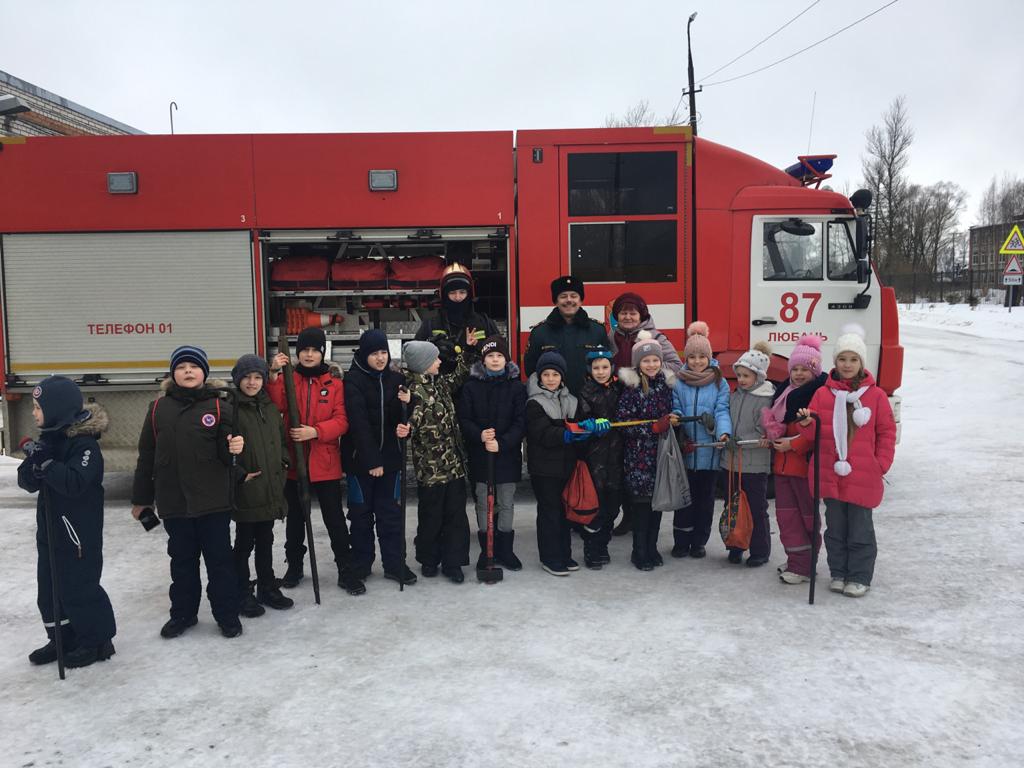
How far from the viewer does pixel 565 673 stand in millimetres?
3656

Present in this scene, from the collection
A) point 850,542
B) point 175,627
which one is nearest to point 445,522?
point 175,627

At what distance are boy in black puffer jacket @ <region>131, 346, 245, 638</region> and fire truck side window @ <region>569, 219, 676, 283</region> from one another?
3.66 meters

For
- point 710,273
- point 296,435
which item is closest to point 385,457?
point 296,435

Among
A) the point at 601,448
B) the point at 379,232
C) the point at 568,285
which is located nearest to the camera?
the point at 601,448

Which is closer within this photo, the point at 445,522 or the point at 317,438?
the point at 317,438

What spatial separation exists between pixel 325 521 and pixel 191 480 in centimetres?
112

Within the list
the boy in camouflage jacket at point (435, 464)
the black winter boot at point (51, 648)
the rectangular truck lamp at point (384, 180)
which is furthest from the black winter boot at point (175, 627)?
the rectangular truck lamp at point (384, 180)

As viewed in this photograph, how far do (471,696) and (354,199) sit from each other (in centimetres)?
470

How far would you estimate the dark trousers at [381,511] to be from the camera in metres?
4.88

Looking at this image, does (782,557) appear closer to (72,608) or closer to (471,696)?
(471,696)

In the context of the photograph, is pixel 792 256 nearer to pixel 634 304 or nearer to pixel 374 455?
pixel 634 304

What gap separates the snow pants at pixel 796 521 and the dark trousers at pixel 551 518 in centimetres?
143

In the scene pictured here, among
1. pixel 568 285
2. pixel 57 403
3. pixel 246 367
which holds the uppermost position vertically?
pixel 568 285

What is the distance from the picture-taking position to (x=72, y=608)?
3.77 metres
